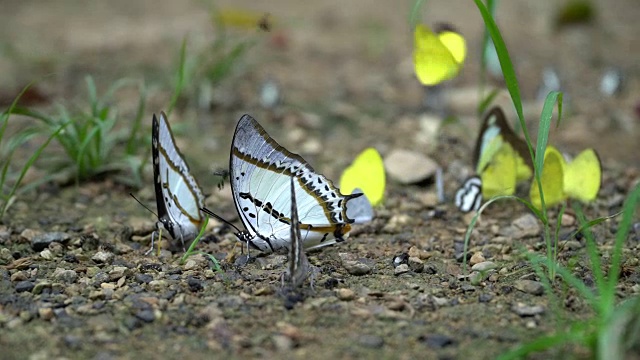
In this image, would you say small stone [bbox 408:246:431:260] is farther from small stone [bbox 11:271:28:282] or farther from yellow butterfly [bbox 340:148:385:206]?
small stone [bbox 11:271:28:282]

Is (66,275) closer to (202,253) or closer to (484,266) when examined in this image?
(202,253)

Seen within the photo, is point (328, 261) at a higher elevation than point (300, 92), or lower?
lower

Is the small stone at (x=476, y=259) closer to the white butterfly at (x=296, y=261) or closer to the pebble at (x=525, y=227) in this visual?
the pebble at (x=525, y=227)

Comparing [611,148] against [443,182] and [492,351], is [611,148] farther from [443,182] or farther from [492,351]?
[492,351]

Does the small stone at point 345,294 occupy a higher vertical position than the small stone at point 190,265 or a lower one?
lower

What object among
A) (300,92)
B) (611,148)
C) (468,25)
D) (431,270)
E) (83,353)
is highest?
(468,25)

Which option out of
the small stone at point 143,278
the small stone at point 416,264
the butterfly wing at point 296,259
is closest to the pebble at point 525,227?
the small stone at point 416,264

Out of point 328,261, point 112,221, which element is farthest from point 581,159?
point 112,221
